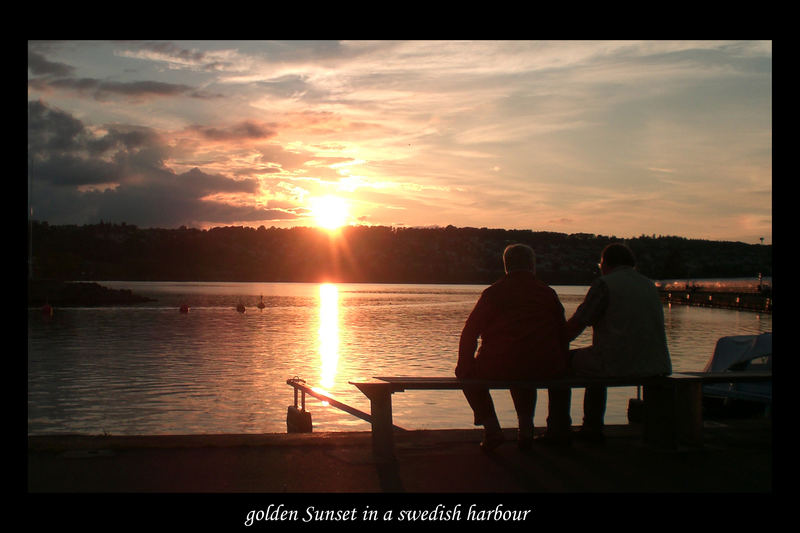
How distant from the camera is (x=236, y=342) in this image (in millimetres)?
37969

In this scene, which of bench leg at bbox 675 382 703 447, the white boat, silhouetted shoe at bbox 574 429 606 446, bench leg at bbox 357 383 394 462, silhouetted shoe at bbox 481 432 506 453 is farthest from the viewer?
the white boat

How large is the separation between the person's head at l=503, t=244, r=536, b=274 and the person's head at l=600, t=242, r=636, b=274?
0.65 m

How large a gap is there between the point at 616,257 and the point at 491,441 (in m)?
1.83

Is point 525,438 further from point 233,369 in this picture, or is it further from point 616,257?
point 233,369

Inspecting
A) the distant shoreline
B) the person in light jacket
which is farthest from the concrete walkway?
the distant shoreline

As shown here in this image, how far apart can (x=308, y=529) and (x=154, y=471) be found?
1.53 m

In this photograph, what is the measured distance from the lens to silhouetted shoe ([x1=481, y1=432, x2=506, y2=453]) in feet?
19.3

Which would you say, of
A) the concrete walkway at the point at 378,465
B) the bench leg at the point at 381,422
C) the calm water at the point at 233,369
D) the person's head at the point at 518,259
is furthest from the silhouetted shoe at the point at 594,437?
the calm water at the point at 233,369

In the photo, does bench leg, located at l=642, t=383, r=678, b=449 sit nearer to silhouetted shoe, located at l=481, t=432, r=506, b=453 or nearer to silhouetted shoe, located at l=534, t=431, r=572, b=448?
silhouetted shoe, located at l=534, t=431, r=572, b=448

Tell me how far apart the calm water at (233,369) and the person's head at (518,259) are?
8528 mm

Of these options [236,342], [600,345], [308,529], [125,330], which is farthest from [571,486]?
[125,330]

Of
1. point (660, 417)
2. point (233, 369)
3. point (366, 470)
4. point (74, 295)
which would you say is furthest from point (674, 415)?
point (74, 295)

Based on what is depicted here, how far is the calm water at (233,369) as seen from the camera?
16.0 meters

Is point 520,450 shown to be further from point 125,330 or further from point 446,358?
point 125,330
